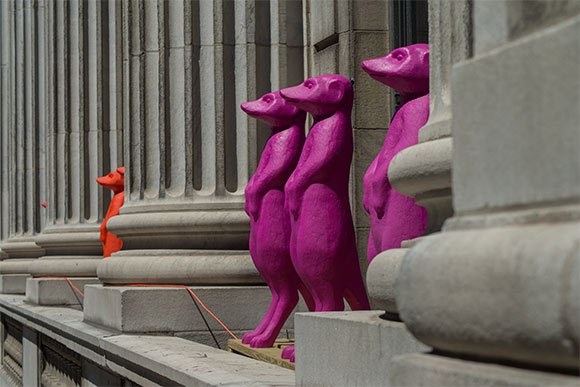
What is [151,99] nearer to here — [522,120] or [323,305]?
[323,305]

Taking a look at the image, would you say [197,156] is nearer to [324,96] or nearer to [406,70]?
[324,96]

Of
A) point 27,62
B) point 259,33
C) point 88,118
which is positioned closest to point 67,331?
point 259,33

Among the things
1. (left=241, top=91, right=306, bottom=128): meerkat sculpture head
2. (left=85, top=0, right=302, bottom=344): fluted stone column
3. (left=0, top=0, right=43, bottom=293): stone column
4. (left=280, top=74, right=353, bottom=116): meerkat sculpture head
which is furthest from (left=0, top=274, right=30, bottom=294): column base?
(left=280, top=74, right=353, bottom=116): meerkat sculpture head

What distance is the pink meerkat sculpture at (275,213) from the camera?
8336 millimetres

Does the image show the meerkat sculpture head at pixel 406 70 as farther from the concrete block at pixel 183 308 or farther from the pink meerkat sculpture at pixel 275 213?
the concrete block at pixel 183 308

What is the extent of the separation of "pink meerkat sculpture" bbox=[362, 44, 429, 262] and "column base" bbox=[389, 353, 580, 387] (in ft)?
8.53

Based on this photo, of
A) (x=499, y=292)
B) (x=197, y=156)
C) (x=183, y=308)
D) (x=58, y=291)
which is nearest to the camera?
(x=499, y=292)

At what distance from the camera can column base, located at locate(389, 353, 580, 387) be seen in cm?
269

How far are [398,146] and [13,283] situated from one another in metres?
19.7

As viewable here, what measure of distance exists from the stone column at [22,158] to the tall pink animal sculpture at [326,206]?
54.0ft

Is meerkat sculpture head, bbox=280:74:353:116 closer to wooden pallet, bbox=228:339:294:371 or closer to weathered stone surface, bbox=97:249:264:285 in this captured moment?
wooden pallet, bbox=228:339:294:371

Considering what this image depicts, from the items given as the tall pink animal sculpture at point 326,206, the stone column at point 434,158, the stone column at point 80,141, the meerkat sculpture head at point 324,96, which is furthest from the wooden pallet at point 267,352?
the stone column at point 80,141

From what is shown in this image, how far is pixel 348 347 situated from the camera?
16.9 feet

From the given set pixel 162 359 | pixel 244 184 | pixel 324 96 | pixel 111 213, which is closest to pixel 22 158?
pixel 111 213
